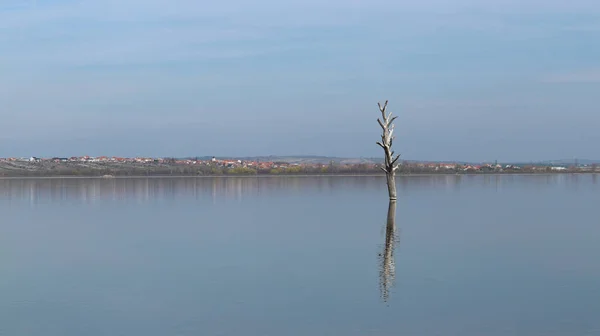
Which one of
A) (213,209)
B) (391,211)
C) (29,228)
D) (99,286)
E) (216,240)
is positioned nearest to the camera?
(99,286)

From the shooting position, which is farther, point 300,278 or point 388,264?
point 388,264

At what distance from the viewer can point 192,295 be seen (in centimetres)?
1116

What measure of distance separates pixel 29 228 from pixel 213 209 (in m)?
9.29

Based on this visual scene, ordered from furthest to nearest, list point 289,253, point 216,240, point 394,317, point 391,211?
1. point 391,211
2. point 216,240
3. point 289,253
4. point 394,317

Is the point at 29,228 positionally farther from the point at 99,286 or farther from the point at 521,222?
the point at 521,222

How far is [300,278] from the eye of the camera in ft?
41.2

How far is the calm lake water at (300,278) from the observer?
9.45 meters

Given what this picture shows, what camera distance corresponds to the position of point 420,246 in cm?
1667

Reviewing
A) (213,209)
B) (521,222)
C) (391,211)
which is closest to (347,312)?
(521,222)

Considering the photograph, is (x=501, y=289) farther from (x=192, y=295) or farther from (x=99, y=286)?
(x=99, y=286)

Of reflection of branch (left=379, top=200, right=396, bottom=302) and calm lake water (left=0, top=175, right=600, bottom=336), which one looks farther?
reflection of branch (left=379, top=200, right=396, bottom=302)

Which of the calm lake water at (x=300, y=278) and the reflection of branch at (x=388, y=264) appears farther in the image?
the reflection of branch at (x=388, y=264)

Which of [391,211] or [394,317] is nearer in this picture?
[394,317]

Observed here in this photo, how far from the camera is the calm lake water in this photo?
372 inches
